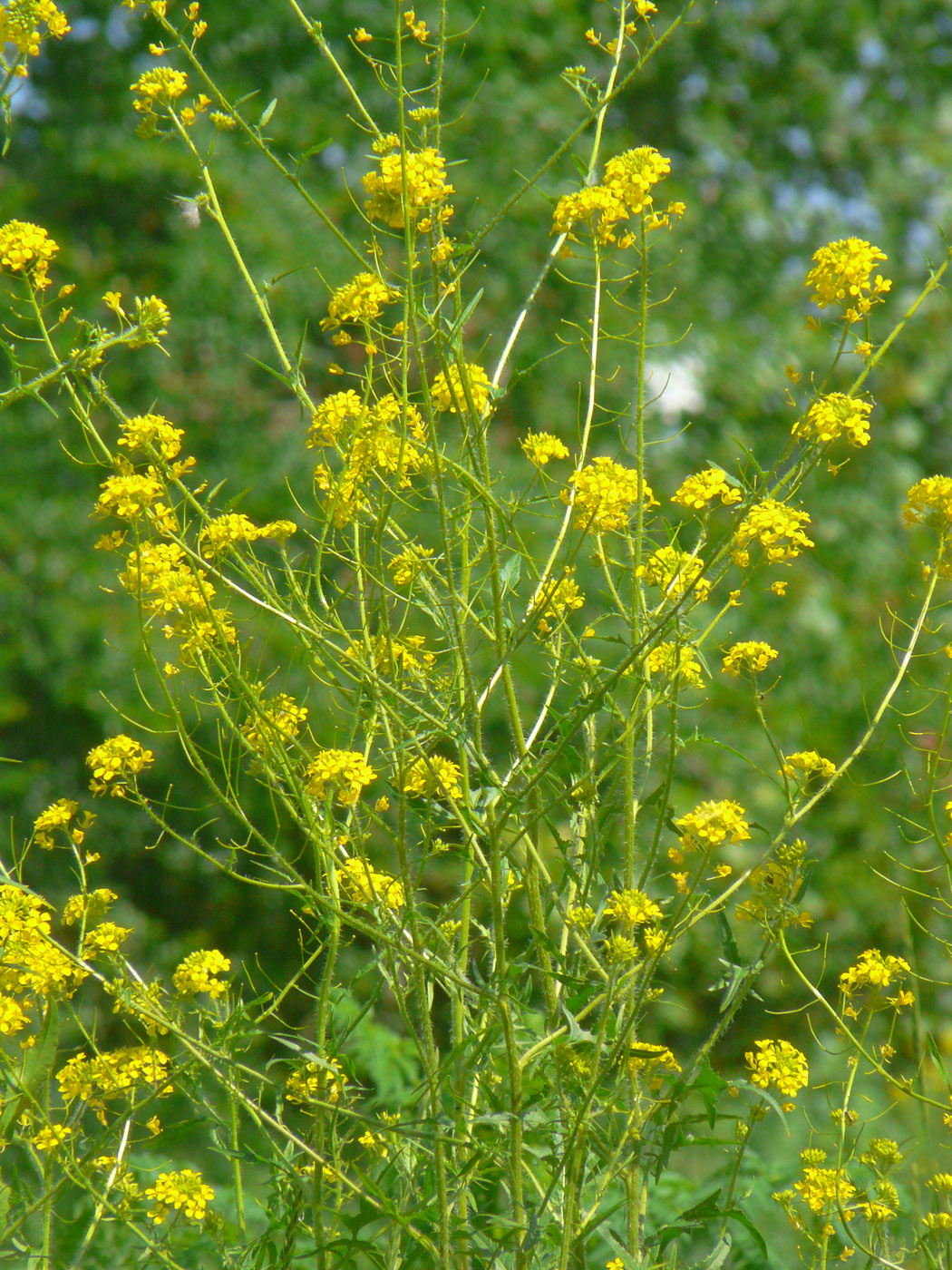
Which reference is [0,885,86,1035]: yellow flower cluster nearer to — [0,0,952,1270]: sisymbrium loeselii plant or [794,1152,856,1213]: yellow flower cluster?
[0,0,952,1270]: sisymbrium loeselii plant

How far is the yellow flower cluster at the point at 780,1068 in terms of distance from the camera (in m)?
1.59

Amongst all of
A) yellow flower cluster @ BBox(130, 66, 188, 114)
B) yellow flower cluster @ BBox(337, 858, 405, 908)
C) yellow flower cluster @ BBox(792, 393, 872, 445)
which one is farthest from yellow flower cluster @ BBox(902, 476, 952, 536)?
yellow flower cluster @ BBox(130, 66, 188, 114)

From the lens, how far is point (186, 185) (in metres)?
4.51

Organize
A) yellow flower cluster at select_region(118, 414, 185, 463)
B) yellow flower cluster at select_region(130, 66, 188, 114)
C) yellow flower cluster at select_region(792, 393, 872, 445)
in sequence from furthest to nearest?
1. yellow flower cluster at select_region(130, 66, 188, 114)
2. yellow flower cluster at select_region(118, 414, 185, 463)
3. yellow flower cluster at select_region(792, 393, 872, 445)

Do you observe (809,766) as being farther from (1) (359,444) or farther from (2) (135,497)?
(2) (135,497)

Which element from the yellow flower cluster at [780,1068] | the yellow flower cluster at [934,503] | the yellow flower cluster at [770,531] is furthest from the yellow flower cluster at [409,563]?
the yellow flower cluster at [780,1068]

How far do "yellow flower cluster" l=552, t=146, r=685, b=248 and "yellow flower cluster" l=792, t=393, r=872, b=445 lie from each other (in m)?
0.34

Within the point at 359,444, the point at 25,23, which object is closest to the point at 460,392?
the point at 359,444

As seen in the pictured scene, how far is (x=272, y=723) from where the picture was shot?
1.42 metres

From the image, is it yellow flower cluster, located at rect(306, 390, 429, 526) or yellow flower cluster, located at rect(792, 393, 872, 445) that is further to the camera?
yellow flower cluster, located at rect(306, 390, 429, 526)

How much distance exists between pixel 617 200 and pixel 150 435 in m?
0.65

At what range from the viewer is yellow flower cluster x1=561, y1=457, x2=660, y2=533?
149cm

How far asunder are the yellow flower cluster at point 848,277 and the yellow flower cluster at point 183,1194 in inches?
54.2

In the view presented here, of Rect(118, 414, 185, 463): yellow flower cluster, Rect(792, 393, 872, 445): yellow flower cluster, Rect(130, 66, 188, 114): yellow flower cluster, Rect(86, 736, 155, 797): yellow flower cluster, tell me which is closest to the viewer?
Rect(792, 393, 872, 445): yellow flower cluster
